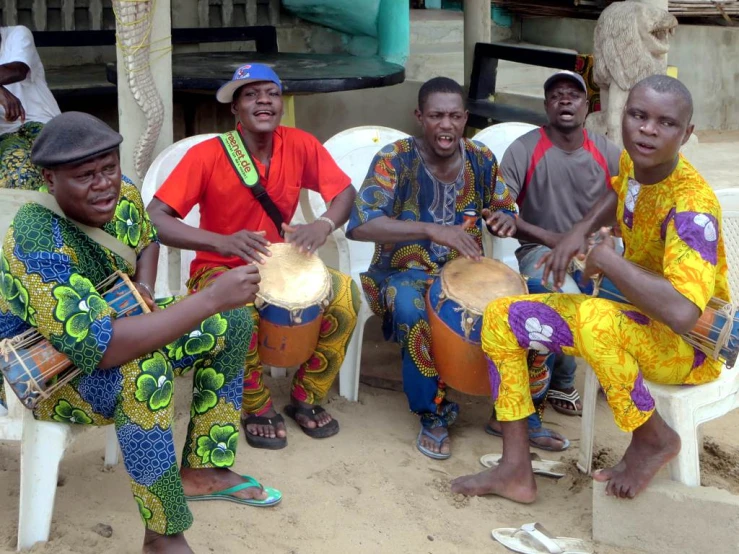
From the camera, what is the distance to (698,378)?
129 inches

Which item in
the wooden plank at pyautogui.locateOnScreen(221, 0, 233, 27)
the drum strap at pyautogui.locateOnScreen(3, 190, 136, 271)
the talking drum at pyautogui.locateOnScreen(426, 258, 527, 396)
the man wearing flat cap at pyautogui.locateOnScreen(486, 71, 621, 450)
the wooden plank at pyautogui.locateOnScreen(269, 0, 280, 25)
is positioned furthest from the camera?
the wooden plank at pyautogui.locateOnScreen(269, 0, 280, 25)

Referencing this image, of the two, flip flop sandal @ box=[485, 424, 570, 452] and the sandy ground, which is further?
flip flop sandal @ box=[485, 424, 570, 452]

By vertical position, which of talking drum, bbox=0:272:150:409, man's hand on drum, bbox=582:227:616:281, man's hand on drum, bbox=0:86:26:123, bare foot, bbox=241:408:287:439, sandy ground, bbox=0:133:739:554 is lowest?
sandy ground, bbox=0:133:739:554

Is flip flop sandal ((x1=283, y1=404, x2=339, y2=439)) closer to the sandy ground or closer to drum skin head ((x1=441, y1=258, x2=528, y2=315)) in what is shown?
the sandy ground

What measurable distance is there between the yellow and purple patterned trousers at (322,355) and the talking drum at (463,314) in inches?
14.0

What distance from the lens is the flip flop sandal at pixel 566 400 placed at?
429 cm

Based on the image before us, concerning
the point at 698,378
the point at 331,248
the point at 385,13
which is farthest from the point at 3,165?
the point at 385,13

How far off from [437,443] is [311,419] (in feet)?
1.76

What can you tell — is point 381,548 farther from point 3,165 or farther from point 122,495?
point 3,165

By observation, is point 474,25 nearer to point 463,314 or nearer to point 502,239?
point 502,239

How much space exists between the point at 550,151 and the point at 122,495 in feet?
7.55

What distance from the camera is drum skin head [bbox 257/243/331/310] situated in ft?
12.0

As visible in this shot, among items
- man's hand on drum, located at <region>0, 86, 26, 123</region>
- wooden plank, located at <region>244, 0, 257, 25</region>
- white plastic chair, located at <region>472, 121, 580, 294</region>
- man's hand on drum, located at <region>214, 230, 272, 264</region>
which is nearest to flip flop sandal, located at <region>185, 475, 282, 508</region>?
man's hand on drum, located at <region>214, 230, 272, 264</region>

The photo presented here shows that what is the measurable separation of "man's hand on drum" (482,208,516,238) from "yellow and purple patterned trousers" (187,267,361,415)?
62 centimetres
